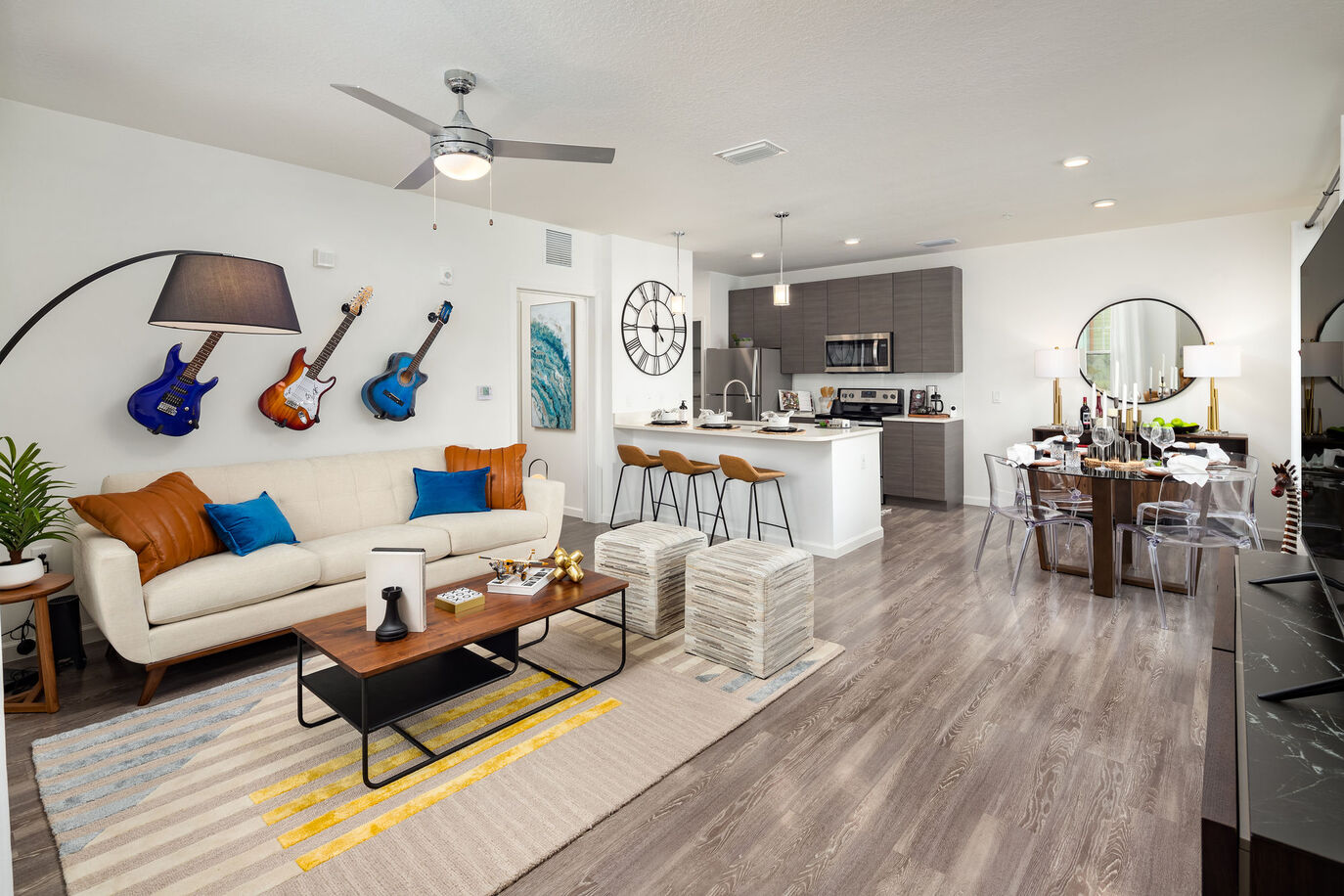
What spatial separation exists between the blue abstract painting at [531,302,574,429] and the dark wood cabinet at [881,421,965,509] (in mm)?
3299

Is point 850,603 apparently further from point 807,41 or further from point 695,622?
point 807,41

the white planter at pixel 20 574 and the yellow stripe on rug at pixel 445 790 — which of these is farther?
the white planter at pixel 20 574

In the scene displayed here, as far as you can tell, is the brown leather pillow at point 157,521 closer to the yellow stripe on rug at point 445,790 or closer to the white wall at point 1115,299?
the yellow stripe on rug at point 445,790

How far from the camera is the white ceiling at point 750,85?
2.49 m

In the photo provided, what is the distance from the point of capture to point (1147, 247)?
598 cm

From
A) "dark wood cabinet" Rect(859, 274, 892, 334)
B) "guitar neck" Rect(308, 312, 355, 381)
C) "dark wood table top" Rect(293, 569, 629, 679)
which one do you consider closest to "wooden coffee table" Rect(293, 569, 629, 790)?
"dark wood table top" Rect(293, 569, 629, 679)

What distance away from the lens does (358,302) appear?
175 inches

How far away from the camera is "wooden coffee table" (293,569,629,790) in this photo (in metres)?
2.30

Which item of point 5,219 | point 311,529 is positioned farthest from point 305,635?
point 5,219

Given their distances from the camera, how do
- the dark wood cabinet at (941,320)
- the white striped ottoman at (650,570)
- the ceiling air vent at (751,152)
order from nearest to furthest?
the white striped ottoman at (650,570), the ceiling air vent at (751,152), the dark wood cabinet at (941,320)

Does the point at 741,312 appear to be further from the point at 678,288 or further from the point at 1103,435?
the point at 1103,435

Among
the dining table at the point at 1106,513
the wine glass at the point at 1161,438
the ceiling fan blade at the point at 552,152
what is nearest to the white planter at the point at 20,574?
the ceiling fan blade at the point at 552,152

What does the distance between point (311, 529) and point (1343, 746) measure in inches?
166

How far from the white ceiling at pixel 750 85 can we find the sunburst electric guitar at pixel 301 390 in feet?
3.35
